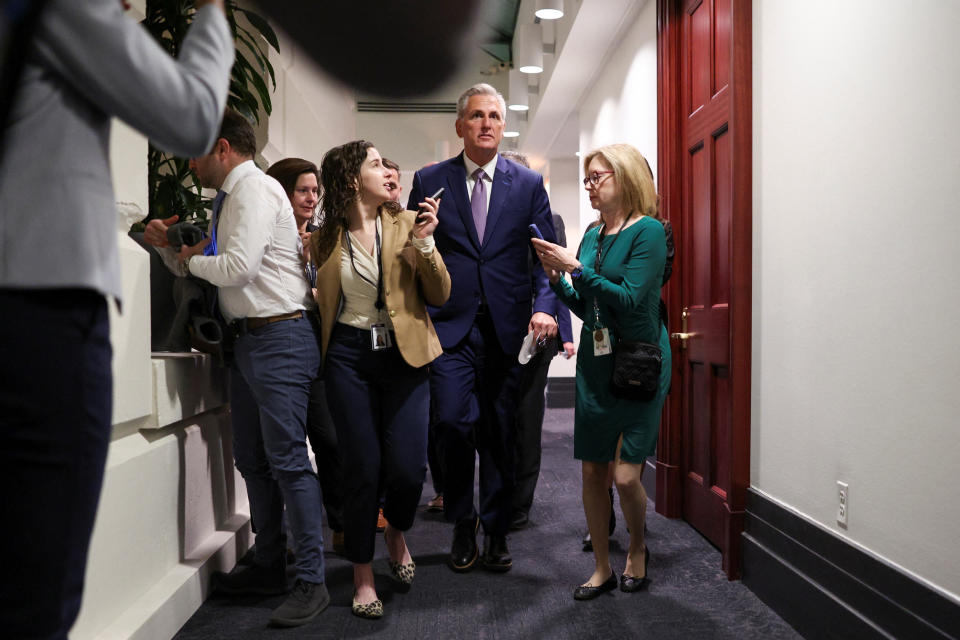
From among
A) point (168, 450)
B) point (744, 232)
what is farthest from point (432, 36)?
point (168, 450)

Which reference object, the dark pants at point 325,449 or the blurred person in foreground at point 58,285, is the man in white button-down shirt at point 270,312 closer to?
the dark pants at point 325,449

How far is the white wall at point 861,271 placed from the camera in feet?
5.61

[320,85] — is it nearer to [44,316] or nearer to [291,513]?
[291,513]

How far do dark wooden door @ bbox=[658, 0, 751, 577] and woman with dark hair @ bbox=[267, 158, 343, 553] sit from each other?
1.45 metres

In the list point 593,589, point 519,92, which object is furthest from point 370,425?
point 519,92

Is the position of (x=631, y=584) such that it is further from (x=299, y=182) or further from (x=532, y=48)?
(x=532, y=48)

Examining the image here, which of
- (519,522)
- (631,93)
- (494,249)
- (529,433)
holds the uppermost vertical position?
(631,93)

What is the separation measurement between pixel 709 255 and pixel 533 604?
1610 millimetres

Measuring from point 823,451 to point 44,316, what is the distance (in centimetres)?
205

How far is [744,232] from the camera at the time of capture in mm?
2824

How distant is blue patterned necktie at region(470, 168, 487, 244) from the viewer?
2.86 metres

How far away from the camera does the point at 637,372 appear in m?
2.47

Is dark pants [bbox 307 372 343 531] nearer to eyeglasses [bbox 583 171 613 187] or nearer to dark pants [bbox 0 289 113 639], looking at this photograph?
eyeglasses [bbox 583 171 613 187]

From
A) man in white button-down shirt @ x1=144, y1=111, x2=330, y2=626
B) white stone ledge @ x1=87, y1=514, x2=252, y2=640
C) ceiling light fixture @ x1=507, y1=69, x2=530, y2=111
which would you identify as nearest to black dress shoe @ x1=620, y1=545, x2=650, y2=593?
man in white button-down shirt @ x1=144, y1=111, x2=330, y2=626
